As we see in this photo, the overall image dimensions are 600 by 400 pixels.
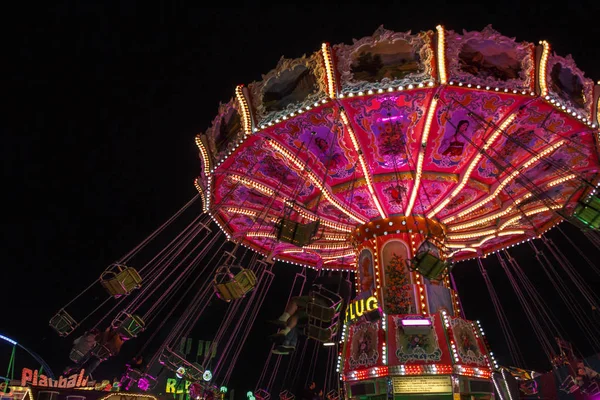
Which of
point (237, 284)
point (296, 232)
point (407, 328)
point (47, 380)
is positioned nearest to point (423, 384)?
point (407, 328)

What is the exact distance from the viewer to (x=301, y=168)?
1100cm

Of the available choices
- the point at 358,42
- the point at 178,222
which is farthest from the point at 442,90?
the point at 178,222

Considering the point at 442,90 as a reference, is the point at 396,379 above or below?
below

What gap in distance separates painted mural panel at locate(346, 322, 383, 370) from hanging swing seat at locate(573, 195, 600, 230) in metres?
4.66

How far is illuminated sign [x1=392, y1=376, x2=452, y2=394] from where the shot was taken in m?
9.55

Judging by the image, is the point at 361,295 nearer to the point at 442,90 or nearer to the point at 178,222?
the point at 442,90

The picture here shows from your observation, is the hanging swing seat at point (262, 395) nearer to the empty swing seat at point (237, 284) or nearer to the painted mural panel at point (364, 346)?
the painted mural panel at point (364, 346)

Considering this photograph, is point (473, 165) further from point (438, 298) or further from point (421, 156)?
point (438, 298)

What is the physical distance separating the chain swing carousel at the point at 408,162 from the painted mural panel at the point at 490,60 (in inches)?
1.0

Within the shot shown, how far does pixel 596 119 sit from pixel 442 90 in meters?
3.47

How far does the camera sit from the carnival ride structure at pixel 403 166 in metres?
8.75

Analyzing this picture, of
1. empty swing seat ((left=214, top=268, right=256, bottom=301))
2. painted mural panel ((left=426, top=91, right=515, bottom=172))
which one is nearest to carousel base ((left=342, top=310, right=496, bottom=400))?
empty swing seat ((left=214, top=268, right=256, bottom=301))

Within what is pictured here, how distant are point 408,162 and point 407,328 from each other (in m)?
3.65

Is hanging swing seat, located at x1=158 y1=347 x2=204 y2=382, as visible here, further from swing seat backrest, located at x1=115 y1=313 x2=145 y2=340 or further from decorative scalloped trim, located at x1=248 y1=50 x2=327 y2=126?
decorative scalloped trim, located at x1=248 y1=50 x2=327 y2=126
